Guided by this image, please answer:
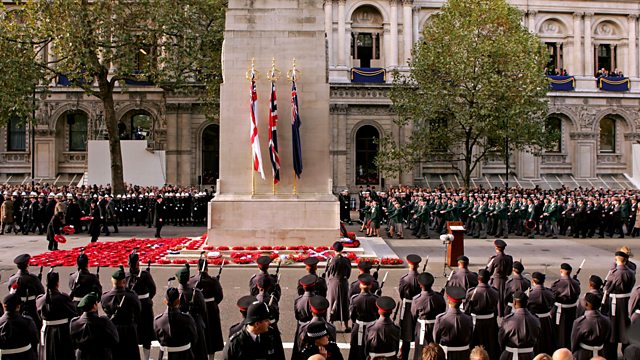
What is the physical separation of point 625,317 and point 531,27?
42728 mm

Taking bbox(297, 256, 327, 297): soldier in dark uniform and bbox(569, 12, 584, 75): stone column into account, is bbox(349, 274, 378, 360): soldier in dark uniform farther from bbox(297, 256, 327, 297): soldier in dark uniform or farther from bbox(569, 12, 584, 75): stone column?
bbox(569, 12, 584, 75): stone column

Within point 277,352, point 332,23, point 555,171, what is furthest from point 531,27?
point 277,352

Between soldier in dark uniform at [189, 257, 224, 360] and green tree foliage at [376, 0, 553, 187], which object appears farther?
green tree foliage at [376, 0, 553, 187]

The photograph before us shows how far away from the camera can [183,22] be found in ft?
103

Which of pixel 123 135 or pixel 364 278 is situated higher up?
pixel 123 135

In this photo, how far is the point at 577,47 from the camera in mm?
48656

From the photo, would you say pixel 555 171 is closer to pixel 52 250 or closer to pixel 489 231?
pixel 489 231

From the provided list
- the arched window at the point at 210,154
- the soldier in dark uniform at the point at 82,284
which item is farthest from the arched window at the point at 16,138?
the soldier in dark uniform at the point at 82,284

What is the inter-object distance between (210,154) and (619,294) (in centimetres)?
3749

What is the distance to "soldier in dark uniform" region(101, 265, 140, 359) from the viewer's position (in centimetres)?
813

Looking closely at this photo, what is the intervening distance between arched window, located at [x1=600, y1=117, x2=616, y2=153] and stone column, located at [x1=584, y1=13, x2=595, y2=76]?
4.19 m

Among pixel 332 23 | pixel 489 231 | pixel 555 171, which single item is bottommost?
pixel 489 231

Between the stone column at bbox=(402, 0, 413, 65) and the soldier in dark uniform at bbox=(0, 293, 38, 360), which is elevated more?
the stone column at bbox=(402, 0, 413, 65)

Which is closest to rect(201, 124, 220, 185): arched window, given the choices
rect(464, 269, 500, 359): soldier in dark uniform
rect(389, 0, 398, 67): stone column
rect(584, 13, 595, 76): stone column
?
rect(389, 0, 398, 67): stone column
